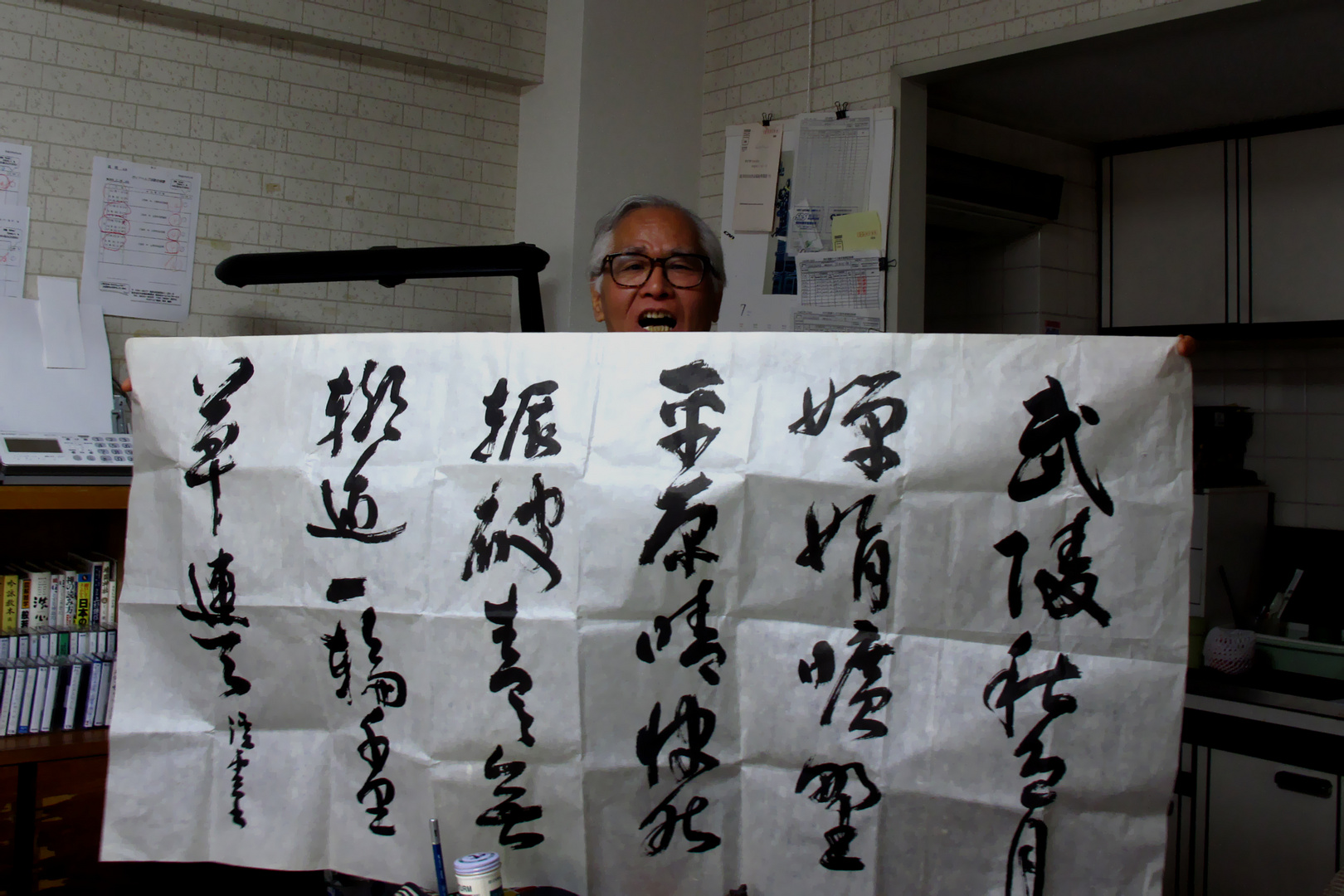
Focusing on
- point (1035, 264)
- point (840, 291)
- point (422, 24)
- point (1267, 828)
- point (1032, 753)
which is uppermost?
point (422, 24)

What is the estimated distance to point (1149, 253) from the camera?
328 cm

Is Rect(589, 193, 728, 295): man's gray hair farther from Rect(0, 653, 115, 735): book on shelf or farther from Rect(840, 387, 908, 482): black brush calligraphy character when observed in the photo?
Rect(0, 653, 115, 735): book on shelf

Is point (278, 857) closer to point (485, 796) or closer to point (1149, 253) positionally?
point (485, 796)

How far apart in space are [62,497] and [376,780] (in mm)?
1223

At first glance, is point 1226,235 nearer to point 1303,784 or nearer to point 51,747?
point 1303,784

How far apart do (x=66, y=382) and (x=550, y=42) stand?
170 centimetres

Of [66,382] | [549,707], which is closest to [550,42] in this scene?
[66,382]

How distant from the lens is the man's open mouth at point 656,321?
1580 millimetres

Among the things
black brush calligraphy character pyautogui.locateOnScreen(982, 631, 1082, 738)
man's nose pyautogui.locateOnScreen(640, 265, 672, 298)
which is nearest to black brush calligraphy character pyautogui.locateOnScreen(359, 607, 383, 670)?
black brush calligraphy character pyautogui.locateOnScreen(982, 631, 1082, 738)

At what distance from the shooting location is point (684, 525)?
3.25ft

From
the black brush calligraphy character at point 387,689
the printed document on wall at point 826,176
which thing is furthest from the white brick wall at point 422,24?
the black brush calligraphy character at point 387,689

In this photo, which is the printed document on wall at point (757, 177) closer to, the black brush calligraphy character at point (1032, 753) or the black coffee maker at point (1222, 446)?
the black coffee maker at point (1222, 446)

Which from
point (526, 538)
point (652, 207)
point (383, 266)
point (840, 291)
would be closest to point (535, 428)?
point (526, 538)

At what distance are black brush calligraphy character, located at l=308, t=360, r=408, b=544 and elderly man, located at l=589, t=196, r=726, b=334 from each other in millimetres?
597
